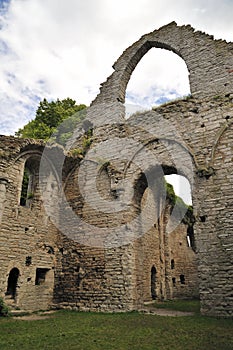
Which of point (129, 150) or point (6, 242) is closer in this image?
point (6, 242)

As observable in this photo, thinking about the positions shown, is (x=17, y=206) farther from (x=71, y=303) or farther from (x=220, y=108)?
(x=220, y=108)

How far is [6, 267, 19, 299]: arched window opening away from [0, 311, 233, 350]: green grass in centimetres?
152

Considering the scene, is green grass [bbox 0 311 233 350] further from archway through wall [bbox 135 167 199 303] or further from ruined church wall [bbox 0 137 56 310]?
archway through wall [bbox 135 167 199 303]

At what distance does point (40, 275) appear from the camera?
1020 cm

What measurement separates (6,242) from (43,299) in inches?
97.8

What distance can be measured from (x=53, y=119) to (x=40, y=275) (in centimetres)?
1045

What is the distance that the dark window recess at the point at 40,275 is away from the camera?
396 inches

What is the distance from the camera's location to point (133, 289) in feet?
29.6

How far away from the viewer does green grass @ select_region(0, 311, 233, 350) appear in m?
4.97

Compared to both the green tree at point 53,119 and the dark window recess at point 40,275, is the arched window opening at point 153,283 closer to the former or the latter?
the dark window recess at point 40,275

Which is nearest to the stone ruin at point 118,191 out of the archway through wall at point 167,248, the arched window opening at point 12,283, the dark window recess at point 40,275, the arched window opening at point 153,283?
the arched window opening at point 12,283

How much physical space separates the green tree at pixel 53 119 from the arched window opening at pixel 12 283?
8.17 meters

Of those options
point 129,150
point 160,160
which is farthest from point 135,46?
point 160,160

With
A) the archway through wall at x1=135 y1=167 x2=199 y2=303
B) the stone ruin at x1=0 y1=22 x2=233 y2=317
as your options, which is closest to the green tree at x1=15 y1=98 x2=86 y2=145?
the stone ruin at x1=0 y1=22 x2=233 y2=317
